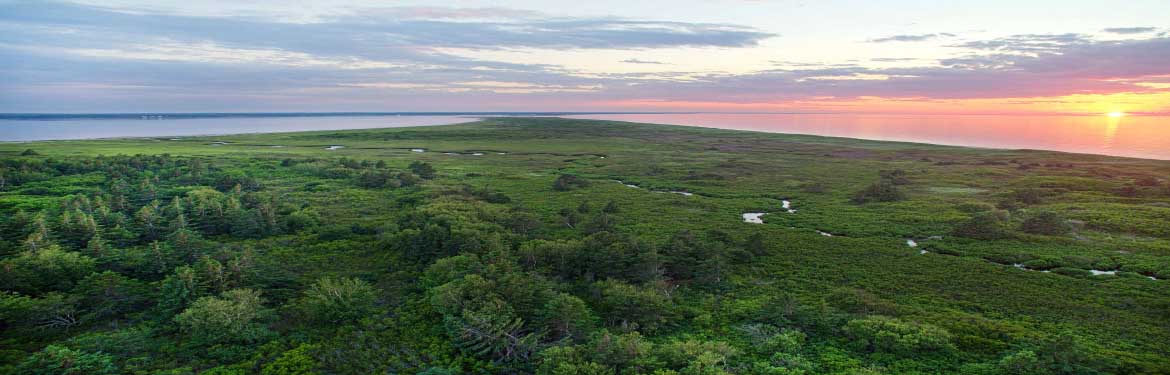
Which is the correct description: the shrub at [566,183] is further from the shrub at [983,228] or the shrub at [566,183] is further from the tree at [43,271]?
the tree at [43,271]

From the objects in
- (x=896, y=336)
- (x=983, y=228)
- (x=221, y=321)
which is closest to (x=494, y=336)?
(x=221, y=321)

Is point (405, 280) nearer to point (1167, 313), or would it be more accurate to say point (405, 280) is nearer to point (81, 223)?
point (81, 223)

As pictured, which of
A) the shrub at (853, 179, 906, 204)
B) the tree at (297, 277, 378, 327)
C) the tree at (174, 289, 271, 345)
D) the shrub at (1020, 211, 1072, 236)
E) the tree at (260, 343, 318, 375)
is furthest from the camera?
the shrub at (853, 179, 906, 204)

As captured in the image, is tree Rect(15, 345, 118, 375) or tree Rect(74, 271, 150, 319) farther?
tree Rect(74, 271, 150, 319)

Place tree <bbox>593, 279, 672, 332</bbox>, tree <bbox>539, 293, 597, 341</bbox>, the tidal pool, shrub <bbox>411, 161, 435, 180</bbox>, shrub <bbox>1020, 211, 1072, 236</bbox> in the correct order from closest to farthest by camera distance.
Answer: tree <bbox>539, 293, 597, 341</bbox> → tree <bbox>593, 279, 672, 332</bbox> → shrub <bbox>1020, 211, 1072, 236</bbox> → the tidal pool → shrub <bbox>411, 161, 435, 180</bbox>

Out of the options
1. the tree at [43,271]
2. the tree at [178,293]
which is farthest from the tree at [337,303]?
the tree at [43,271]

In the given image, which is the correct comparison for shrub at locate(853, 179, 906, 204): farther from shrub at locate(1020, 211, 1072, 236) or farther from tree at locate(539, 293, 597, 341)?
tree at locate(539, 293, 597, 341)

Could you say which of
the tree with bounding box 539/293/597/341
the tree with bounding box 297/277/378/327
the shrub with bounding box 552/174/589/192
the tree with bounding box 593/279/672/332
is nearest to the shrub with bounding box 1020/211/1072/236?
the tree with bounding box 593/279/672/332
